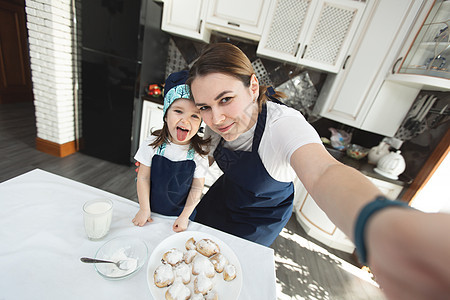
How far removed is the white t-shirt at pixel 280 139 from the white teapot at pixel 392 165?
141 centimetres

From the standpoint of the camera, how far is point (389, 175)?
1623mm

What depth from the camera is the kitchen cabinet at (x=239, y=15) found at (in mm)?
1768

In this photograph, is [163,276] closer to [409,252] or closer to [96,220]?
[96,220]

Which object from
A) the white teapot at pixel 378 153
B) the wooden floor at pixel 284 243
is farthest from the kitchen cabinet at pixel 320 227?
the white teapot at pixel 378 153

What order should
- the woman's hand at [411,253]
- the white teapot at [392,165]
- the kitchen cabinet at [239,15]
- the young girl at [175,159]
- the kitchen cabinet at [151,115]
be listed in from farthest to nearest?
the kitchen cabinet at [151,115] → the kitchen cabinet at [239,15] → the white teapot at [392,165] → the young girl at [175,159] → the woman's hand at [411,253]

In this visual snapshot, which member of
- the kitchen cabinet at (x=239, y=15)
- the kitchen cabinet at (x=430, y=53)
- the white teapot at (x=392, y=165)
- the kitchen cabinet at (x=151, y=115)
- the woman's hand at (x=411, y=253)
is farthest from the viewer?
the kitchen cabinet at (x=151, y=115)

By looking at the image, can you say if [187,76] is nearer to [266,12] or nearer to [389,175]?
[266,12]

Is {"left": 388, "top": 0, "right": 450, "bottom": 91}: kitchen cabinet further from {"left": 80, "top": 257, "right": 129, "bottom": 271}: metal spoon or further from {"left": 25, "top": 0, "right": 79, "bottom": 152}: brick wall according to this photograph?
{"left": 25, "top": 0, "right": 79, "bottom": 152}: brick wall

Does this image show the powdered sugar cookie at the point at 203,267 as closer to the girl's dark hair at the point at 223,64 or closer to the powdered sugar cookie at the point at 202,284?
the powdered sugar cookie at the point at 202,284

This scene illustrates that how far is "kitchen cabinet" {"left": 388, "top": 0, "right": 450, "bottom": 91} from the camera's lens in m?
1.32

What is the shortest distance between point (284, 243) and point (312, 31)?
2054 mm

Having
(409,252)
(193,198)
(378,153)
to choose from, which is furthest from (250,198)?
(378,153)

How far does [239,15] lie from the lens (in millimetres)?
1802

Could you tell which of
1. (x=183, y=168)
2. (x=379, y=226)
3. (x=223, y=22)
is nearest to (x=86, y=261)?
(x=183, y=168)
